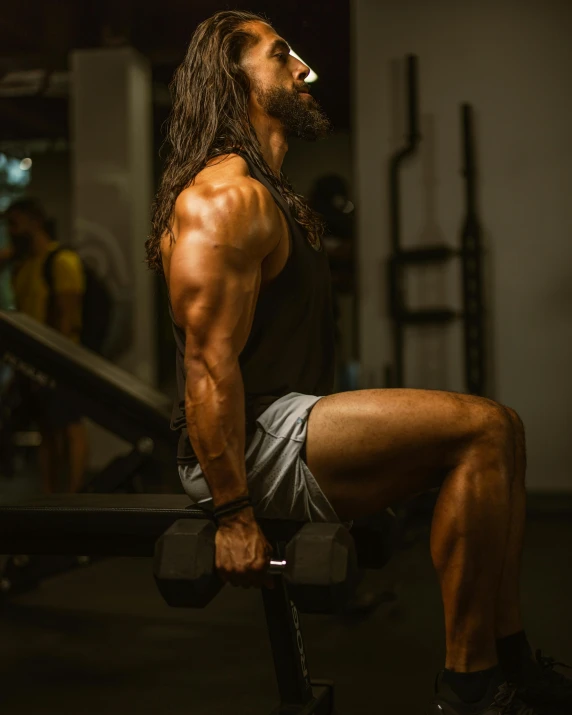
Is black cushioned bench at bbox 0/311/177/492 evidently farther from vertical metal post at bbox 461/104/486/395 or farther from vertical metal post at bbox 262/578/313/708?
vertical metal post at bbox 461/104/486/395

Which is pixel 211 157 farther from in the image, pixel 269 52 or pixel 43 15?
pixel 43 15

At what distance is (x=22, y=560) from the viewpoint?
2.68 meters

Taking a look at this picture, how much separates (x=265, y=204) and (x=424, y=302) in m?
2.83

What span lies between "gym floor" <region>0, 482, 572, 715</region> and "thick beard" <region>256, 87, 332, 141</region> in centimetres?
115

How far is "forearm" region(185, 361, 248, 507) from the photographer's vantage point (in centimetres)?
125

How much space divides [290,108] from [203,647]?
4.38 ft

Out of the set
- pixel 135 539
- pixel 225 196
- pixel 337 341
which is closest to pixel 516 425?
pixel 225 196

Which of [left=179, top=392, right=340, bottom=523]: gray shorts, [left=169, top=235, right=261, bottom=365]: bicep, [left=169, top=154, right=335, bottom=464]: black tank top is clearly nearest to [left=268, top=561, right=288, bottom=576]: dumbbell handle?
[left=179, top=392, right=340, bottom=523]: gray shorts

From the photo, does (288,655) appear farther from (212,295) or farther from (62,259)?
(62,259)

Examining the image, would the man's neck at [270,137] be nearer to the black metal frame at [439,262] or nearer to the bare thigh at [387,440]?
the bare thigh at [387,440]

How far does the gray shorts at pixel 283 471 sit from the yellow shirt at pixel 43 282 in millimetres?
2540

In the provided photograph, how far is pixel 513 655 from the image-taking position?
1289mm

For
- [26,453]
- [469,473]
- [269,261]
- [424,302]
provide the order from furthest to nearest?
1. [26,453]
2. [424,302]
3. [269,261]
4. [469,473]

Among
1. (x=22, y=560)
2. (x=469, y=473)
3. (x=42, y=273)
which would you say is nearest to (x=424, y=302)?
(x=42, y=273)
